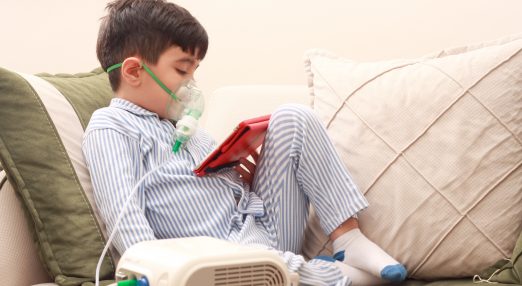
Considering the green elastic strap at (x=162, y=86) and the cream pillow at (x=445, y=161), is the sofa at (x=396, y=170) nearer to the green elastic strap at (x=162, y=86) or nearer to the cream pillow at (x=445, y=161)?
the cream pillow at (x=445, y=161)

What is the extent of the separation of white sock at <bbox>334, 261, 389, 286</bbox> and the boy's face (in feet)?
1.61

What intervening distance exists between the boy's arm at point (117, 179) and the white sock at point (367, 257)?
0.38 m

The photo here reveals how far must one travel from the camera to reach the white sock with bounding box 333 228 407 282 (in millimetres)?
1281

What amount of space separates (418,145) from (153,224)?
1.79 feet

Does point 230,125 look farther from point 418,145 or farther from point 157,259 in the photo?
point 157,259

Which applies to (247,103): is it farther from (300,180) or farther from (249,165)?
(300,180)

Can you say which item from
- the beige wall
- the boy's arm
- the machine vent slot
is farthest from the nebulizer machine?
the beige wall

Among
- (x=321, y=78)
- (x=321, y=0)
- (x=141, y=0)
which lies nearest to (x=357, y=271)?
(x=321, y=78)

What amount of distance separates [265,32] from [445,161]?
2.73 ft

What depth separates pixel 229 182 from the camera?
1.43m

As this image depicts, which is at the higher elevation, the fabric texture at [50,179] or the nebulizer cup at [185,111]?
the nebulizer cup at [185,111]

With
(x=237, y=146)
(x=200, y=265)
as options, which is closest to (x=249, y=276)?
(x=200, y=265)

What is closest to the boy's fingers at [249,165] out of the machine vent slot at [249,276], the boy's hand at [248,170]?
the boy's hand at [248,170]

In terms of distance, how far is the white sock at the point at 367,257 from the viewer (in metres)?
1.28
